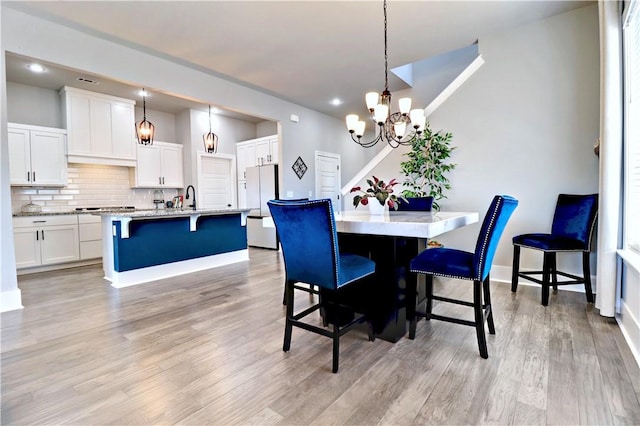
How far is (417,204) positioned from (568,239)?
4.56ft

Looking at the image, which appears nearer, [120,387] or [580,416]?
[580,416]

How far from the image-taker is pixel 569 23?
3.31 metres

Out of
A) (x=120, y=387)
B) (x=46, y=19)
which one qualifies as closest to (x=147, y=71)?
(x=46, y=19)

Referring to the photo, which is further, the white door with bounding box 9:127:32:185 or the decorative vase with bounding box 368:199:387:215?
the white door with bounding box 9:127:32:185

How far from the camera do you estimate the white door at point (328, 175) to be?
6974 mm

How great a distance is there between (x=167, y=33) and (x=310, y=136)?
3.54 m

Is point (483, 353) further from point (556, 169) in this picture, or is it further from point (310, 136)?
point (310, 136)

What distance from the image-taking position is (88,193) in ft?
18.6

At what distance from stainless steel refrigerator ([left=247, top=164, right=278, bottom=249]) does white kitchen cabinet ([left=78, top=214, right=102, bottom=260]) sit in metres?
2.55

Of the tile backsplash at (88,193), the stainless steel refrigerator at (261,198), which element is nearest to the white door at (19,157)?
the tile backsplash at (88,193)

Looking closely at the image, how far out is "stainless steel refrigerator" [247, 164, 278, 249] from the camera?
6.21m

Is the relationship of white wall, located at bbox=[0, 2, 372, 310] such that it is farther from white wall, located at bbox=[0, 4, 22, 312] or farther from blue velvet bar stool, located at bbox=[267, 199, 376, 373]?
blue velvet bar stool, located at bbox=[267, 199, 376, 373]

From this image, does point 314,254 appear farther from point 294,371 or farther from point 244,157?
point 244,157

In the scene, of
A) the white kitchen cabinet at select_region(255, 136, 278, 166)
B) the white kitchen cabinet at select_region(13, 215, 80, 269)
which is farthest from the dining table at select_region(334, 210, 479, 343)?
the white kitchen cabinet at select_region(13, 215, 80, 269)
